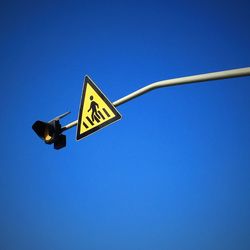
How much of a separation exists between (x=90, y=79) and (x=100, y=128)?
76 cm

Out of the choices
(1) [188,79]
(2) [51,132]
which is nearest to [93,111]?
(2) [51,132]

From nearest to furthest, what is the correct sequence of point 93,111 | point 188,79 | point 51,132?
point 188,79 < point 93,111 < point 51,132

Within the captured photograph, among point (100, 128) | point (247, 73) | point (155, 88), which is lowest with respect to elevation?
point (247, 73)

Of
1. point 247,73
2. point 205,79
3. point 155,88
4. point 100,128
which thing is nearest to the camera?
point 247,73

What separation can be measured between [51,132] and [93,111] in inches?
32.2

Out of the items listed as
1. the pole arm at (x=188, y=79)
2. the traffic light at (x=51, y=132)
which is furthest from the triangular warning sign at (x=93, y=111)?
the traffic light at (x=51, y=132)

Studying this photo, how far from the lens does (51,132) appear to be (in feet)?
12.9

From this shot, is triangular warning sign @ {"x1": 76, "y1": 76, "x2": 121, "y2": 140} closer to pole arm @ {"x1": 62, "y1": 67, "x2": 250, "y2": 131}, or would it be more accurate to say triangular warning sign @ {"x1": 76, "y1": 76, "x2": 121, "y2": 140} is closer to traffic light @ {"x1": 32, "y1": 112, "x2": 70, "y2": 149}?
pole arm @ {"x1": 62, "y1": 67, "x2": 250, "y2": 131}

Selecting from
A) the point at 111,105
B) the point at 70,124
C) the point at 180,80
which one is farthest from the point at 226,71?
the point at 70,124

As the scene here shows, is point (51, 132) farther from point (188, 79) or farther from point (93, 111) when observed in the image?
point (188, 79)

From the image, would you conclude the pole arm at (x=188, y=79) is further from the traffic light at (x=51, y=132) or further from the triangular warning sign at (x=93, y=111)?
the traffic light at (x=51, y=132)

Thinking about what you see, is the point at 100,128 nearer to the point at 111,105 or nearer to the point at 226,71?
the point at 111,105

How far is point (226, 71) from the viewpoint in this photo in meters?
2.50

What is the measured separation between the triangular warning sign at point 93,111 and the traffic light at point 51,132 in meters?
0.34
